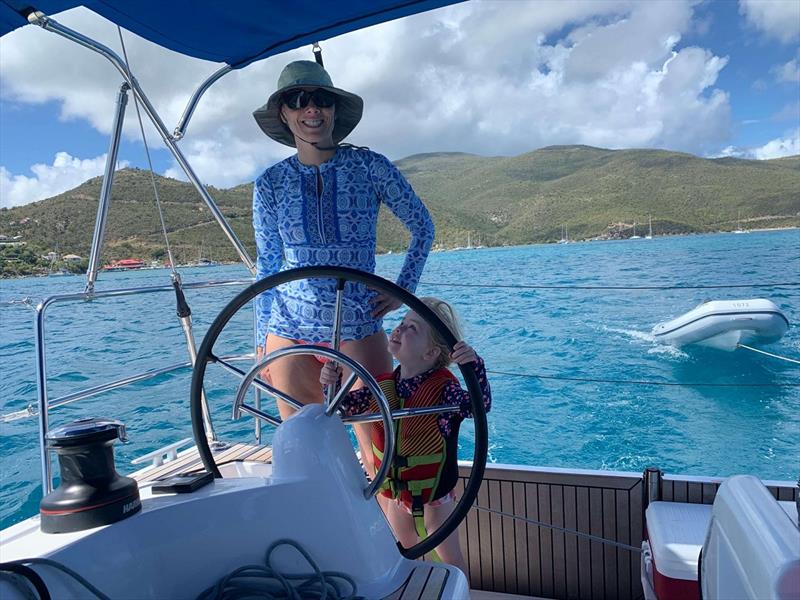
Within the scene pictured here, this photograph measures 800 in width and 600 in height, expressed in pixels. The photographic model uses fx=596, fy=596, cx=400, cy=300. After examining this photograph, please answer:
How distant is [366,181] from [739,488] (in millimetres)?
907

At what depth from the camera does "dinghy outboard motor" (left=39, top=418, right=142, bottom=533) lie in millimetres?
745

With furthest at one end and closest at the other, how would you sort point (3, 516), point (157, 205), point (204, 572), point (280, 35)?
point (3, 516) → point (157, 205) → point (280, 35) → point (204, 572)

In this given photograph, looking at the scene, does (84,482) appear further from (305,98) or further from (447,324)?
(305,98)

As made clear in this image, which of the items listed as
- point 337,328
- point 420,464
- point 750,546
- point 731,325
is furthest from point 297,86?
point 731,325

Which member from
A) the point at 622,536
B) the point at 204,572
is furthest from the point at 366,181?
the point at 622,536

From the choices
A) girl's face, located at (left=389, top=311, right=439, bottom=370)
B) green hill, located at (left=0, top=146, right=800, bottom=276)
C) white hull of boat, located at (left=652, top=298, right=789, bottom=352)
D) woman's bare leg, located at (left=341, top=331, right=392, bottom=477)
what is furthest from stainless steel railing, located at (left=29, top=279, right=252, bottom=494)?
green hill, located at (left=0, top=146, right=800, bottom=276)

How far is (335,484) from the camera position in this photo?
0.89 m

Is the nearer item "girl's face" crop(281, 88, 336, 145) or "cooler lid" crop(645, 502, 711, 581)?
"cooler lid" crop(645, 502, 711, 581)

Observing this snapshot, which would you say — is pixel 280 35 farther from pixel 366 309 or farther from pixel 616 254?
pixel 616 254

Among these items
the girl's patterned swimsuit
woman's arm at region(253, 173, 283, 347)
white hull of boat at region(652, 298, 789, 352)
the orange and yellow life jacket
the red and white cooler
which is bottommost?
white hull of boat at region(652, 298, 789, 352)

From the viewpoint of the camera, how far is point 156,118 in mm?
1607

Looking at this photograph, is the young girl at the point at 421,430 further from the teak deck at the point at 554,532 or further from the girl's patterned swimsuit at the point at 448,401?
the teak deck at the point at 554,532

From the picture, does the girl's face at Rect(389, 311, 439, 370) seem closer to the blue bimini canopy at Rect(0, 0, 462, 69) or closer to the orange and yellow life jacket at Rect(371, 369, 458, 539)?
the orange and yellow life jacket at Rect(371, 369, 458, 539)

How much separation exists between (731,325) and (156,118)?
5646 mm
